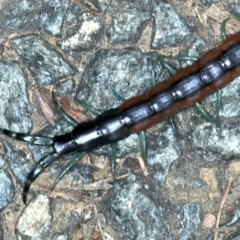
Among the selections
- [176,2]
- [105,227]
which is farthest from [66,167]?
[176,2]

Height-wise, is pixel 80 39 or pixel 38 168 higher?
pixel 80 39

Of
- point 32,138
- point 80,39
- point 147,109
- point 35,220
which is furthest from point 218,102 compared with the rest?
point 35,220

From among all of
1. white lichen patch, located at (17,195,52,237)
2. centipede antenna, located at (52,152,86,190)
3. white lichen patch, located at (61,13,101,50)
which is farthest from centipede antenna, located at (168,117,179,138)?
white lichen patch, located at (17,195,52,237)

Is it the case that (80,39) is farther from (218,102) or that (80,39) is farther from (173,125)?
(218,102)

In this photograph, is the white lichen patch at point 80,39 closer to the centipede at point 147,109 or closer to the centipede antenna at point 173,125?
the centipede at point 147,109

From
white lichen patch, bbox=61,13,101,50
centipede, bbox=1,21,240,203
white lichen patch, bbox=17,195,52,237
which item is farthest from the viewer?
white lichen patch, bbox=61,13,101,50

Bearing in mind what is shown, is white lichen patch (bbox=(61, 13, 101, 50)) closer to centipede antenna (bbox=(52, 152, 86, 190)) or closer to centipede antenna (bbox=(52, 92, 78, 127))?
centipede antenna (bbox=(52, 92, 78, 127))

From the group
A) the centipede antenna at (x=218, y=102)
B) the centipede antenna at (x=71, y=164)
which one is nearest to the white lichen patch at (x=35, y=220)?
the centipede antenna at (x=71, y=164)
